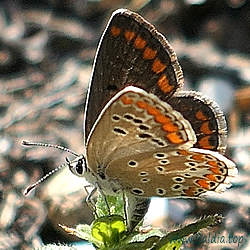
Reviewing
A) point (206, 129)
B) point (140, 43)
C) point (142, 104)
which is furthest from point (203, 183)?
point (140, 43)

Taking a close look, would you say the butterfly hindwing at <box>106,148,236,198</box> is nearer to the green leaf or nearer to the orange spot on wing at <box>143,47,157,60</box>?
the green leaf

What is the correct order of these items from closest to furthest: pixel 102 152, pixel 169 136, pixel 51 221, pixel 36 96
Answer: pixel 169 136 → pixel 102 152 → pixel 51 221 → pixel 36 96

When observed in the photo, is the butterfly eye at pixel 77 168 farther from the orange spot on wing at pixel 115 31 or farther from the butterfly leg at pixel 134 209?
the orange spot on wing at pixel 115 31

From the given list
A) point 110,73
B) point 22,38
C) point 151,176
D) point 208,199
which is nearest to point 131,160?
point 151,176

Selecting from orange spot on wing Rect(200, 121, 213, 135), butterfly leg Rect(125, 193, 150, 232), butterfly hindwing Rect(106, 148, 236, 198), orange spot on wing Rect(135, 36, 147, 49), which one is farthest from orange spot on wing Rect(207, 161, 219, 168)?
orange spot on wing Rect(135, 36, 147, 49)

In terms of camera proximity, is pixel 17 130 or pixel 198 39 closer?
pixel 17 130

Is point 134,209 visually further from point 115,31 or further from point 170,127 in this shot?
point 115,31

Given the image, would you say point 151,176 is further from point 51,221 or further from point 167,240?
point 51,221
